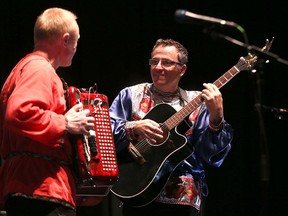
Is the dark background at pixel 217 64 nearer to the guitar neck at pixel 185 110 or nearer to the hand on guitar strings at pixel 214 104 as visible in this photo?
the guitar neck at pixel 185 110

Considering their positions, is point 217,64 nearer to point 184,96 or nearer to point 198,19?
point 184,96

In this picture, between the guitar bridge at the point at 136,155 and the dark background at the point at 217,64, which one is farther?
the dark background at the point at 217,64

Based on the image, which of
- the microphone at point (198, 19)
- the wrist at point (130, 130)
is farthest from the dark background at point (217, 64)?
the microphone at point (198, 19)

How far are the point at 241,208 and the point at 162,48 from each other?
1.80 m

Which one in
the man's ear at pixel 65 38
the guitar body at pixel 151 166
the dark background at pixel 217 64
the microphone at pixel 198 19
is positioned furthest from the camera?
the dark background at pixel 217 64

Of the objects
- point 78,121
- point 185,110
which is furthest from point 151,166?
point 78,121

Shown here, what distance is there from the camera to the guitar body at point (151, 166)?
146 inches

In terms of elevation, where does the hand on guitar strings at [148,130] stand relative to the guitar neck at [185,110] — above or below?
below

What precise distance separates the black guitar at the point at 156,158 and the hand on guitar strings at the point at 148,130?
6 centimetres

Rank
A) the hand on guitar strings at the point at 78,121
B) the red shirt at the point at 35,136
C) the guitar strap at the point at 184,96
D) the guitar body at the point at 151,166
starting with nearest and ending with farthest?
the red shirt at the point at 35,136
the hand on guitar strings at the point at 78,121
the guitar body at the point at 151,166
the guitar strap at the point at 184,96

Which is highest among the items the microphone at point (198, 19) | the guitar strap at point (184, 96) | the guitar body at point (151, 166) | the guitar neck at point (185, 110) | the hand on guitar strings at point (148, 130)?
the microphone at point (198, 19)

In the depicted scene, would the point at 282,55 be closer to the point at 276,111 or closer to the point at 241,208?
the point at 241,208

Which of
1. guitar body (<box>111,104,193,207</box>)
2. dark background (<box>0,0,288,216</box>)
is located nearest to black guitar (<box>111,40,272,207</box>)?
guitar body (<box>111,104,193,207</box>)

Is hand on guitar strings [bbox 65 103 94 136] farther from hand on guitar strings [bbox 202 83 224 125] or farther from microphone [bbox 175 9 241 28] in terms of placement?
hand on guitar strings [bbox 202 83 224 125]
